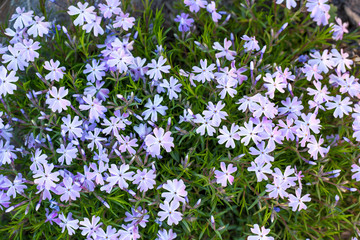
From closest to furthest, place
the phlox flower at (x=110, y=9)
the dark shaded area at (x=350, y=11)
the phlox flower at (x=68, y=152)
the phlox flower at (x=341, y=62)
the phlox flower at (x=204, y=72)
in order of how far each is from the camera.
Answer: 1. the phlox flower at (x=68, y=152)
2. the phlox flower at (x=204, y=72)
3. the phlox flower at (x=110, y=9)
4. the phlox flower at (x=341, y=62)
5. the dark shaded area at (x=350, y=11)

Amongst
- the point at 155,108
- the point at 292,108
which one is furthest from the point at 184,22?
the point at 292,108

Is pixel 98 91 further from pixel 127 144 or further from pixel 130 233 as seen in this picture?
pixel 130 233

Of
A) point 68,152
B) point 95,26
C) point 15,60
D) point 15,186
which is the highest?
point 95,26

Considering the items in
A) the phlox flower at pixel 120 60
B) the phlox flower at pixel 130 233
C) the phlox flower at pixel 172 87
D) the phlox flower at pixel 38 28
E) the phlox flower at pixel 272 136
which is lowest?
the phlox flower at pixel 130 233

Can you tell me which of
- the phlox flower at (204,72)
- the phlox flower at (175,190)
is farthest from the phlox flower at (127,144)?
the phlox flower at (204,72)

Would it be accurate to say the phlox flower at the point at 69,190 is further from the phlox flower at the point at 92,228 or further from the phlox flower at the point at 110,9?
the phlox flower at the point at 110,9

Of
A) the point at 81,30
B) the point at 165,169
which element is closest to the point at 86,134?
the point at 165,169

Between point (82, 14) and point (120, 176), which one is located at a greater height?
point (82, 14)

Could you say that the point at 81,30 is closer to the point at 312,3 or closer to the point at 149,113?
the point at 149,113

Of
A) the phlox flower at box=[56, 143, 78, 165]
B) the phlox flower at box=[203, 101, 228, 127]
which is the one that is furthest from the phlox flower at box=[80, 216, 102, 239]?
the phlox flower at box=[203, 101, 228, 127]
